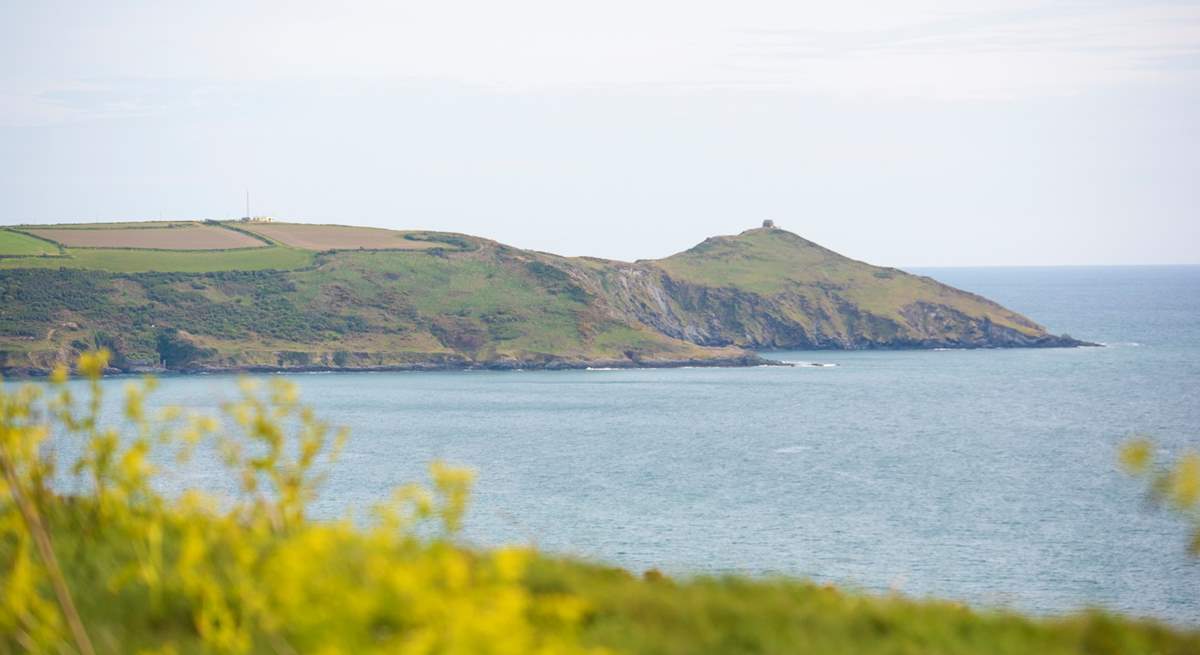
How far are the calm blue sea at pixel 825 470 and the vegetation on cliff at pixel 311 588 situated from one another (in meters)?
20.3

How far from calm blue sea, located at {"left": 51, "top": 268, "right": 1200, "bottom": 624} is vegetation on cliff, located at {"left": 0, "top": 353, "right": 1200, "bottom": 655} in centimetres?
2028

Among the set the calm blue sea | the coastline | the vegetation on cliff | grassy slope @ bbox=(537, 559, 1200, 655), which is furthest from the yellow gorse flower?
the coastline

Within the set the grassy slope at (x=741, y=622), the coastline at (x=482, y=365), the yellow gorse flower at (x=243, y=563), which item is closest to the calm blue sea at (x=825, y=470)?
the coastline at (x=482, y=365)

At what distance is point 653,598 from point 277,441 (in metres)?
4.75

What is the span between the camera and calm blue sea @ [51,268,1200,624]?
58.4 meters

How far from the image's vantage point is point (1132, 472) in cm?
1055

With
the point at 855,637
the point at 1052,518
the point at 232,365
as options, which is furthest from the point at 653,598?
the point at 232,365

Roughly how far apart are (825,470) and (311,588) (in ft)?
273

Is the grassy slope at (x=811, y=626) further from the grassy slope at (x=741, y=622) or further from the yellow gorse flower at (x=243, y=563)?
the yellow gorse flower at (x=243, y=563)

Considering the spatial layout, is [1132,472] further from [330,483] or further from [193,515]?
[330,483]

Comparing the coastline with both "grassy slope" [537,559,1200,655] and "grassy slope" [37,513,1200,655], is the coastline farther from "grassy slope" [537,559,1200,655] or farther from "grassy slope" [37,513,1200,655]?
"grassy slope" [537,559,1200,655]

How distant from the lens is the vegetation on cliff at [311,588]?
7973 mm

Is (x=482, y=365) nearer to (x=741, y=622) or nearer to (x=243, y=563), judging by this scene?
(x=741, y=622)

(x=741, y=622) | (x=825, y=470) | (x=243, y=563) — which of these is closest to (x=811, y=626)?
Answer: (x=741, y=622)
